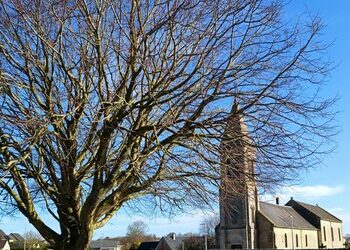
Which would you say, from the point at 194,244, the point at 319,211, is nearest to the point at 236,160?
the point at 194,244

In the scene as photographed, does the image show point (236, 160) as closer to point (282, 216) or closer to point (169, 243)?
point (282, 216)

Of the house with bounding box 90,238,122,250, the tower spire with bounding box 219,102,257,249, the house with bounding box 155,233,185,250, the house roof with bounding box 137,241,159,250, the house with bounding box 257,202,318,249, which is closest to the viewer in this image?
the tower spire with bounding box 219,102,257,249

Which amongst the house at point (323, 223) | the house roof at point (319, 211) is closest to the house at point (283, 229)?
the house at point (323, 223)

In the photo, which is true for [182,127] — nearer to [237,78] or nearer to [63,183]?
[237,78]

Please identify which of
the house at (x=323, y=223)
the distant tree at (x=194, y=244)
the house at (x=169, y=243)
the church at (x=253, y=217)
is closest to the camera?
the church at (x=253, y=217)

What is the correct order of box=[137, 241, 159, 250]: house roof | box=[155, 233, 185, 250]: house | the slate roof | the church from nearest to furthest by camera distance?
the church → the slate roof → box=[155, 233, 185, 250]: house → box=[137, 241, 159, 250]: house roof

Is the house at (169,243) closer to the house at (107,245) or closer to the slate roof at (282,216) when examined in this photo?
the house at (107,245)

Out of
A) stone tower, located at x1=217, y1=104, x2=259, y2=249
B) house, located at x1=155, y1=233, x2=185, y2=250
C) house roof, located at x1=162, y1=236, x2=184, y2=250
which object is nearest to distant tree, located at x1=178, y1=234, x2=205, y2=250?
house roof, located at x1=162, y1=236, x2=184, y2=250

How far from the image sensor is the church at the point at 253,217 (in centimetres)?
941

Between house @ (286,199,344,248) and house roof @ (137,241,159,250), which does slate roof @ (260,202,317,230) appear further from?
house roof @ (137,241,159,250)

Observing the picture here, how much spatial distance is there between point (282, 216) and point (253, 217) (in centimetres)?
936

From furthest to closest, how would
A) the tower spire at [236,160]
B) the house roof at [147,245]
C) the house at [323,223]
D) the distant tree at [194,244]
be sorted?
the house roof at [147,245]
the house at [323,223]
the distant tree at [194,244]
the tower spire at [236,160]

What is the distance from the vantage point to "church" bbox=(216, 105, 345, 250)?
9406mm

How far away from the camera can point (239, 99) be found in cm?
906
